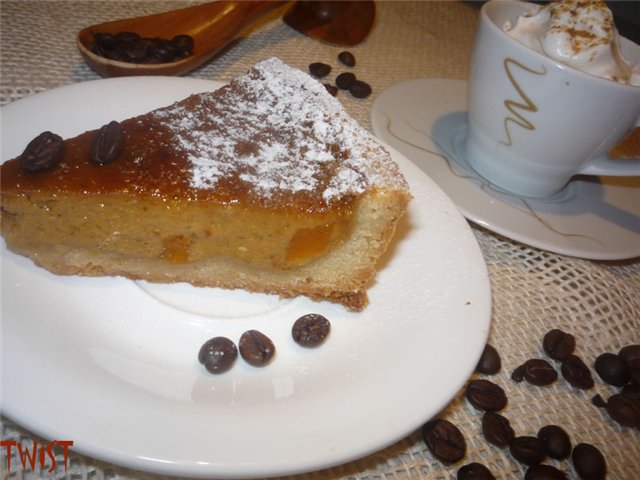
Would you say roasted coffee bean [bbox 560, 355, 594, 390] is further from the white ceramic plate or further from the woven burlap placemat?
the white ceramic plate

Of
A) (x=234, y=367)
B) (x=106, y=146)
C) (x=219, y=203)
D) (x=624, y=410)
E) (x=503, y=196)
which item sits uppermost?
(x=106, y=146)

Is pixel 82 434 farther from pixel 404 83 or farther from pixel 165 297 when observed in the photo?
pixel 404 83

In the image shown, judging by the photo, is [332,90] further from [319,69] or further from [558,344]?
[558,344]

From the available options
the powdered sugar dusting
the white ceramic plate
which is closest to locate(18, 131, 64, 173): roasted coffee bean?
the white ceramic plate

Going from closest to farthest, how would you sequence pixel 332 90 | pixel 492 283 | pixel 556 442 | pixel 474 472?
pixel 474 472, pixel 556 442, pixel 492 283, pixel 332 90

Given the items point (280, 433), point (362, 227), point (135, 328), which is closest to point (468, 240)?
point (362, 227)

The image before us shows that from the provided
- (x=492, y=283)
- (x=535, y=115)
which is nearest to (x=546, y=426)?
(x=492, y=283)

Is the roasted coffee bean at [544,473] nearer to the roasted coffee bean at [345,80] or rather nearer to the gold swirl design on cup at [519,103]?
the gold swirl design on cup at [519,103]
